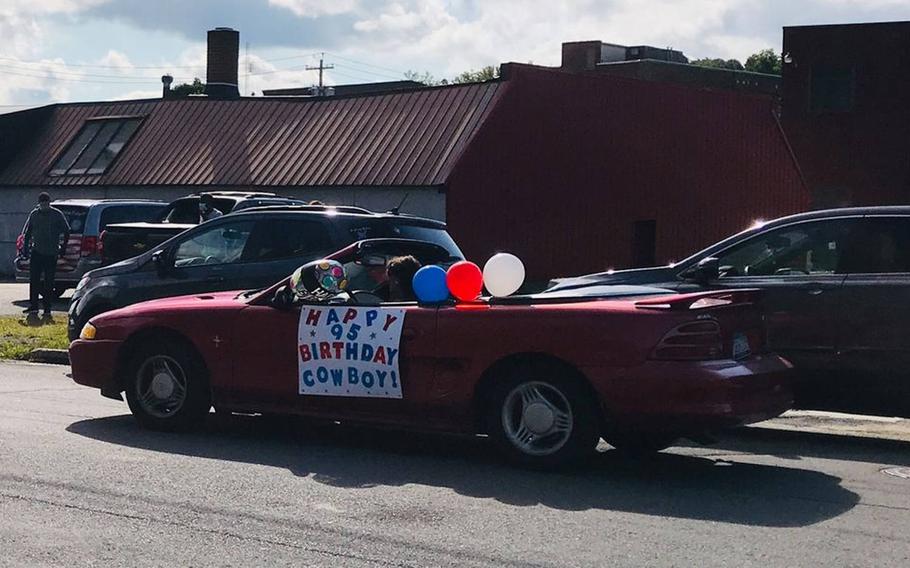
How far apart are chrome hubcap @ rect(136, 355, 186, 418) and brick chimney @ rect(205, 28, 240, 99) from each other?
2729cm

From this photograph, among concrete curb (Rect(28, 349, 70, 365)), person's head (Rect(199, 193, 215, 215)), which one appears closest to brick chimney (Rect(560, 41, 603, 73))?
person's head (Rect(199, 193, 215, 215))

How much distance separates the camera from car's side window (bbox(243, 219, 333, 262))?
13.0 m

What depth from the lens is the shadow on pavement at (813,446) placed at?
9.54 m

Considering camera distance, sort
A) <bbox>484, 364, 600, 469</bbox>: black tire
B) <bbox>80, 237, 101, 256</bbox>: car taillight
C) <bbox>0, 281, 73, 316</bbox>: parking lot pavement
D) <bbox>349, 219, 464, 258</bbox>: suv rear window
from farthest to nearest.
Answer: <bbox>0, 281, 73, 316</bbox>: parking lot pavement, <bbox>80, 237, 101, 256</bbox>: car taillight, <bbox>349, 219, 464, 258</bbox>: suv rear window, <bbox>484, 364, 600, 469</bbox>: black tire

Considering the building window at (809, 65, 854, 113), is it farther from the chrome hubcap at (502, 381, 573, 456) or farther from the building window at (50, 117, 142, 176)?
the chrome hubcap at (502, 381, 573, 456)

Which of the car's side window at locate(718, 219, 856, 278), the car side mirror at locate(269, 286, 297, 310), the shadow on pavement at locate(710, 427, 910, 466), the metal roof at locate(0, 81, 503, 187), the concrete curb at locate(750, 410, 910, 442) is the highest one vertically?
the metal roof at locate(0, 81, 503, 187)

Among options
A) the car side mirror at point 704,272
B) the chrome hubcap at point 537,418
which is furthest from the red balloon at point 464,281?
the car side mirror at point 704,272

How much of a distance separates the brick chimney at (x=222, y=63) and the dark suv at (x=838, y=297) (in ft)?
91.8

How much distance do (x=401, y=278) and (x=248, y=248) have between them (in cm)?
423

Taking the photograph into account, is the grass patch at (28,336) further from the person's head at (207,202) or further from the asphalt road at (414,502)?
the asphalt road at (414,502)

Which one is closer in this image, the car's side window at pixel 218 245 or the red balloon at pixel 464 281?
the red balloon at pixel 464 281

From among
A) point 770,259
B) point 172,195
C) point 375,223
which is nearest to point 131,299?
point 375,223

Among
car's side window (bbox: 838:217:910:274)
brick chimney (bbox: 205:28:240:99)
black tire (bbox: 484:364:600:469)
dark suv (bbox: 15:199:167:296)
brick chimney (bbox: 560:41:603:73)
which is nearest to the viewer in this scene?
black tire (bbox: 484:364:600:469)

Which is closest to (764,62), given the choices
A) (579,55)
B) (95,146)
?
(579,55)
